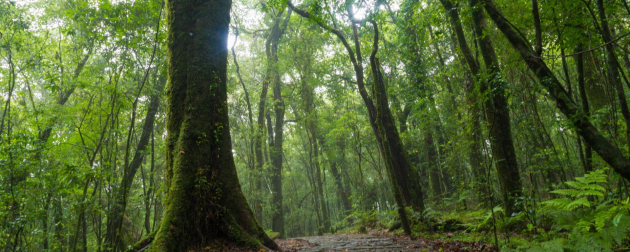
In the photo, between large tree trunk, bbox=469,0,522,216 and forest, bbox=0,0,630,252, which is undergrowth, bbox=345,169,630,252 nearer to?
forest, bbox=0,0,630,252

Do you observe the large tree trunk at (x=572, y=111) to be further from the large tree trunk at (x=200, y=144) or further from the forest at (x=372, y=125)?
the large tree trunk at (x=200, y=144)

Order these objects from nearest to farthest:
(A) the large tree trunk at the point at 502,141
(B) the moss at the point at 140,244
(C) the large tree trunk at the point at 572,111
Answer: (C) the large tree trunk at the point at 572,111
(B) the moss at the point at 140,244
(A) the large tree trunk at the point at 502,141

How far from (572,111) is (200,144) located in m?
5.31

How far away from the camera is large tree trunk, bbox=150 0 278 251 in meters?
5.00

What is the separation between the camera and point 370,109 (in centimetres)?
917

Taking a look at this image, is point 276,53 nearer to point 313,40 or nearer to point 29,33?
point 313,40

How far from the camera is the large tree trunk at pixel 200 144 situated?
5.00 m

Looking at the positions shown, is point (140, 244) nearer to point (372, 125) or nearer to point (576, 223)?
point (576, 223)

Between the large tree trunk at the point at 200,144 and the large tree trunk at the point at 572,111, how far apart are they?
462 centimetres

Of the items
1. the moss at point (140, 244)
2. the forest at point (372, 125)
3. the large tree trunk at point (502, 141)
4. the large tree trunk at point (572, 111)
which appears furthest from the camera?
the large tree trunk at point (502, 141)

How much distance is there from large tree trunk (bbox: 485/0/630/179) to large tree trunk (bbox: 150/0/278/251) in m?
4.62

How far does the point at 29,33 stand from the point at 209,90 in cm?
720

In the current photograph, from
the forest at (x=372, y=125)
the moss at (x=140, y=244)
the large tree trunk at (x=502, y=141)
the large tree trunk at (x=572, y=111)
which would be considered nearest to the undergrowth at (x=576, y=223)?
the forest at (x=372, y=125)

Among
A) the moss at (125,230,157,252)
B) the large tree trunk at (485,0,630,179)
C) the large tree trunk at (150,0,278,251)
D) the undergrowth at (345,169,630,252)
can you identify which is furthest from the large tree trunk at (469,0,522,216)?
the moss at (125,230,157,252)
